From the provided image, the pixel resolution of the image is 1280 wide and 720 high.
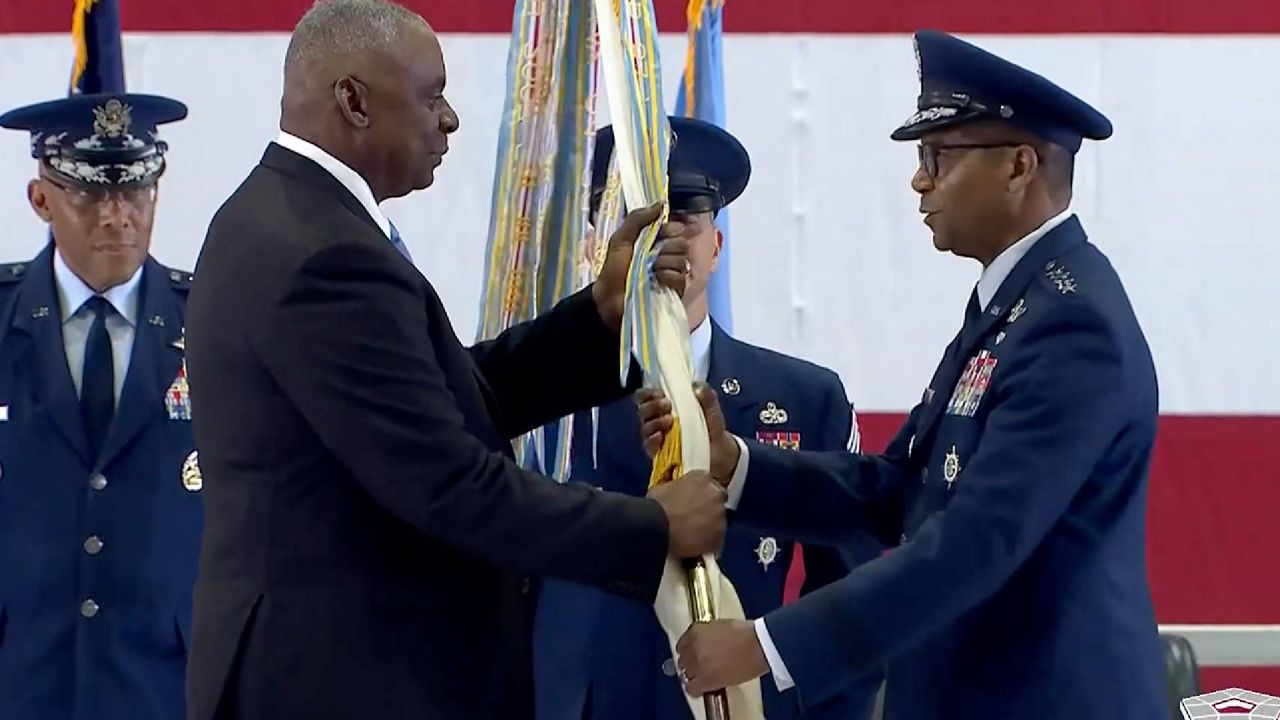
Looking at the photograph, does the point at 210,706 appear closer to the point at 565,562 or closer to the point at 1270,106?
the point at 565,562

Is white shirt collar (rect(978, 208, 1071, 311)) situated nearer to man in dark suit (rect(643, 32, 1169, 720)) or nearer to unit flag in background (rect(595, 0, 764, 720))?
man in dark suit (rect(643, 32, 1169, 720))

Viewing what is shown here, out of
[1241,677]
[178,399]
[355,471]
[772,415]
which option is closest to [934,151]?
[772,415]

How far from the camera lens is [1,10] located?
3.33m

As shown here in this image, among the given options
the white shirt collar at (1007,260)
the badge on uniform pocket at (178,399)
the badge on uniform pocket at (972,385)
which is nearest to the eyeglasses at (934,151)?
the white shirt collar at (1007,260)

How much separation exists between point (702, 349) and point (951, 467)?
2.06ft

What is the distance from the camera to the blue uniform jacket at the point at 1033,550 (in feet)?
5.84

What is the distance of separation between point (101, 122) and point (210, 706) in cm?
127

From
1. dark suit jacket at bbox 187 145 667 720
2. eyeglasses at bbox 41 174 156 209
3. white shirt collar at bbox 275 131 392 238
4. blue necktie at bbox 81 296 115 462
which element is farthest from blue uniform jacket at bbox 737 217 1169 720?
eyeglasses at bbox 41 174 156 209

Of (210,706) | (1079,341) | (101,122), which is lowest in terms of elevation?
→ (210,706)

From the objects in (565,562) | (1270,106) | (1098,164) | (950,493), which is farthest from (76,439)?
(1270,106)

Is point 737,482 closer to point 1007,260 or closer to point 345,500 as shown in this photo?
point 1007,260

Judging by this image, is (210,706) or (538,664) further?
(538,664)

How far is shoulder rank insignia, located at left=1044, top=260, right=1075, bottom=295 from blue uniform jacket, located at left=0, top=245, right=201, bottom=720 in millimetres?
1340

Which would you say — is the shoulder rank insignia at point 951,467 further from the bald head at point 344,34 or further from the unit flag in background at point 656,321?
the bald head at point 344,34
